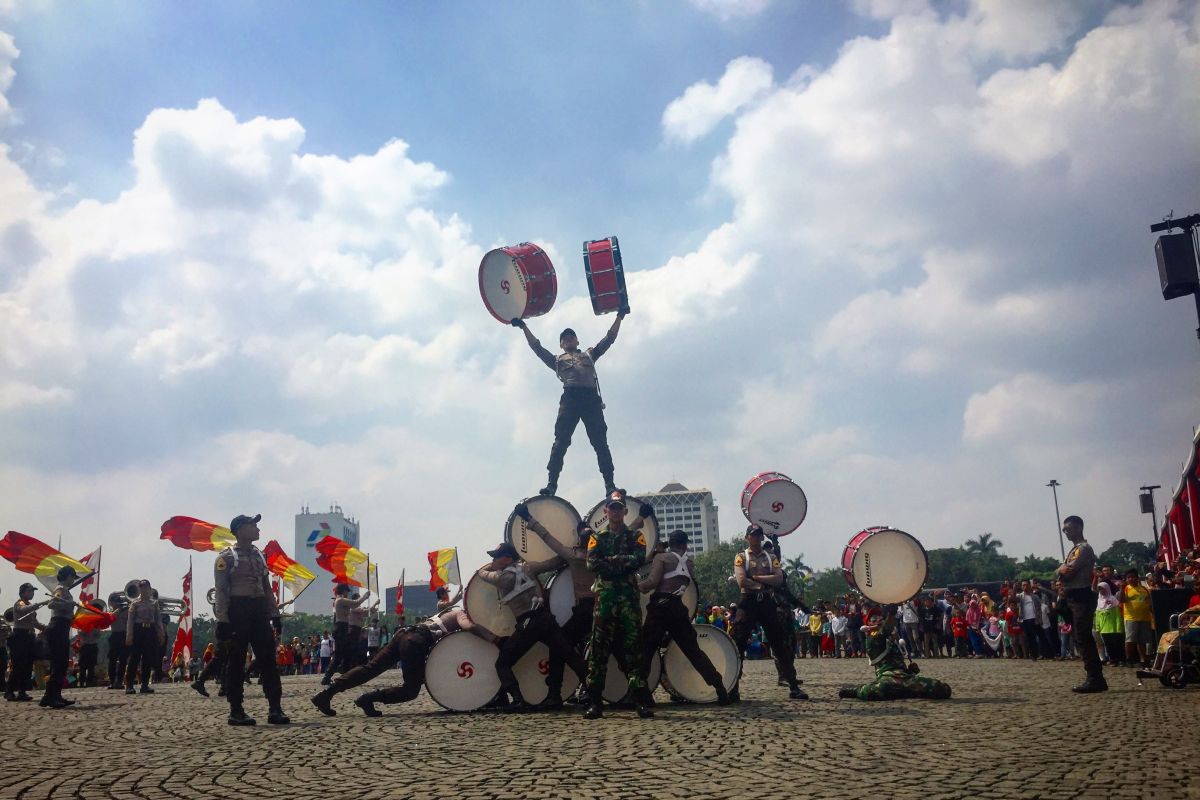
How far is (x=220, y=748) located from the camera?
26.8 ft

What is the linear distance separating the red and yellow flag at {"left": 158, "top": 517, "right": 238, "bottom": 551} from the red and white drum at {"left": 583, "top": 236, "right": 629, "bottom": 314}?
63.9ft

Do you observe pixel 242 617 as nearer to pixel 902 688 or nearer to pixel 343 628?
pixel 902 688

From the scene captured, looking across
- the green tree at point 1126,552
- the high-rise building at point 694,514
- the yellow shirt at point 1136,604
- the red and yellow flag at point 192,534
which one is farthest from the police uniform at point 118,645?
the green tree at point 1126,552

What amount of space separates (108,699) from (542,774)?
13.9 meters

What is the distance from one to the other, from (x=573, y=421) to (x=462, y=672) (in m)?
4.28

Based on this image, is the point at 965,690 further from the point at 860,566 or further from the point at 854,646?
the point at 854,646

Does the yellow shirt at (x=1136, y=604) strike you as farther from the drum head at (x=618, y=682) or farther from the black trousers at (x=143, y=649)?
the black trousers at (x=143, y=649)

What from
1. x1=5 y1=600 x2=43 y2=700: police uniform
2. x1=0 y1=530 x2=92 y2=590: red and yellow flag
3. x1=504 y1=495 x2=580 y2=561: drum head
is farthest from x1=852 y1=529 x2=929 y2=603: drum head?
x1=0 y1=530 x2=92 y2=590: red and yellow flag

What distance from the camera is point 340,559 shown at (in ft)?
108

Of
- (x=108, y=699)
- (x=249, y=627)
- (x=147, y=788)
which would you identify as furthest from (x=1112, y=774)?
(x=108, y=699)

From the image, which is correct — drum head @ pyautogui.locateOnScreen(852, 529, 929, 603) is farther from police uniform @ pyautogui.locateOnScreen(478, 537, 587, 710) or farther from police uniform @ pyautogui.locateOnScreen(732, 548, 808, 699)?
police uniform @ pyautogui.locateOnScreen(478, 537, 587, 710)

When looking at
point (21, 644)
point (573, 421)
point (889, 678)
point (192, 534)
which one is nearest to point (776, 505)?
point (573, 421)

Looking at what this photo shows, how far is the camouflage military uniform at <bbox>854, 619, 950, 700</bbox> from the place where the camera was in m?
10.7

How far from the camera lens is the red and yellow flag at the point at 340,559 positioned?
32.3m
